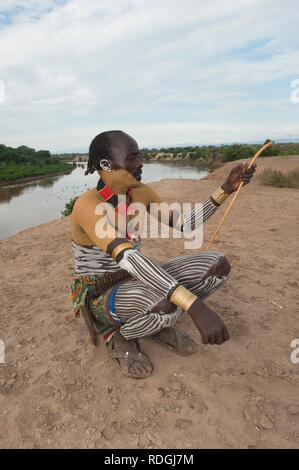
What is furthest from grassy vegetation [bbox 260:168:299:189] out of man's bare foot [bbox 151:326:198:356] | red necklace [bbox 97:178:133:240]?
red necklace [bbox 97:178:133:240]

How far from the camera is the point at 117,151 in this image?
2.08 meters

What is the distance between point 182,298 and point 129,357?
27.7 inches

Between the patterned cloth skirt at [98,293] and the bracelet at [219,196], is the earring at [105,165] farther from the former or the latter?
the bracelet at [219,196]

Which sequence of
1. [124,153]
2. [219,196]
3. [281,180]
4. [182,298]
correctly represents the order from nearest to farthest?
[182,298]
[124,153]
[219,196]
[281,180]

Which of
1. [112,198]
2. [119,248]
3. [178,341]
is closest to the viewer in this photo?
[119,248]

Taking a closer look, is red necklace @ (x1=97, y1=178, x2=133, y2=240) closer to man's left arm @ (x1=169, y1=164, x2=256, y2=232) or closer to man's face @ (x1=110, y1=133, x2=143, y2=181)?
man's face @ (x1=110, y1=133, x2=143, y2=181)

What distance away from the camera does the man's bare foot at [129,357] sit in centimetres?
215

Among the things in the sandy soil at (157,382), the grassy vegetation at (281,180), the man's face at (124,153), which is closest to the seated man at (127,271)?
the man's face at (124,153)

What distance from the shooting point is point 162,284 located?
1.78 metres

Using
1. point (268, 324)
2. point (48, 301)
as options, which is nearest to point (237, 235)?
point (268, 324)

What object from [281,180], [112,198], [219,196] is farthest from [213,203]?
[281,180]

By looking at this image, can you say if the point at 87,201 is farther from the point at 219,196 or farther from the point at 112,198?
the point at 219,196

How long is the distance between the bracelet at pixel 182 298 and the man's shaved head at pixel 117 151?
2.56 feet

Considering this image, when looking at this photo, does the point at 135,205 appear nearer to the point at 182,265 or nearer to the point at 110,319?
the point at 182,265
